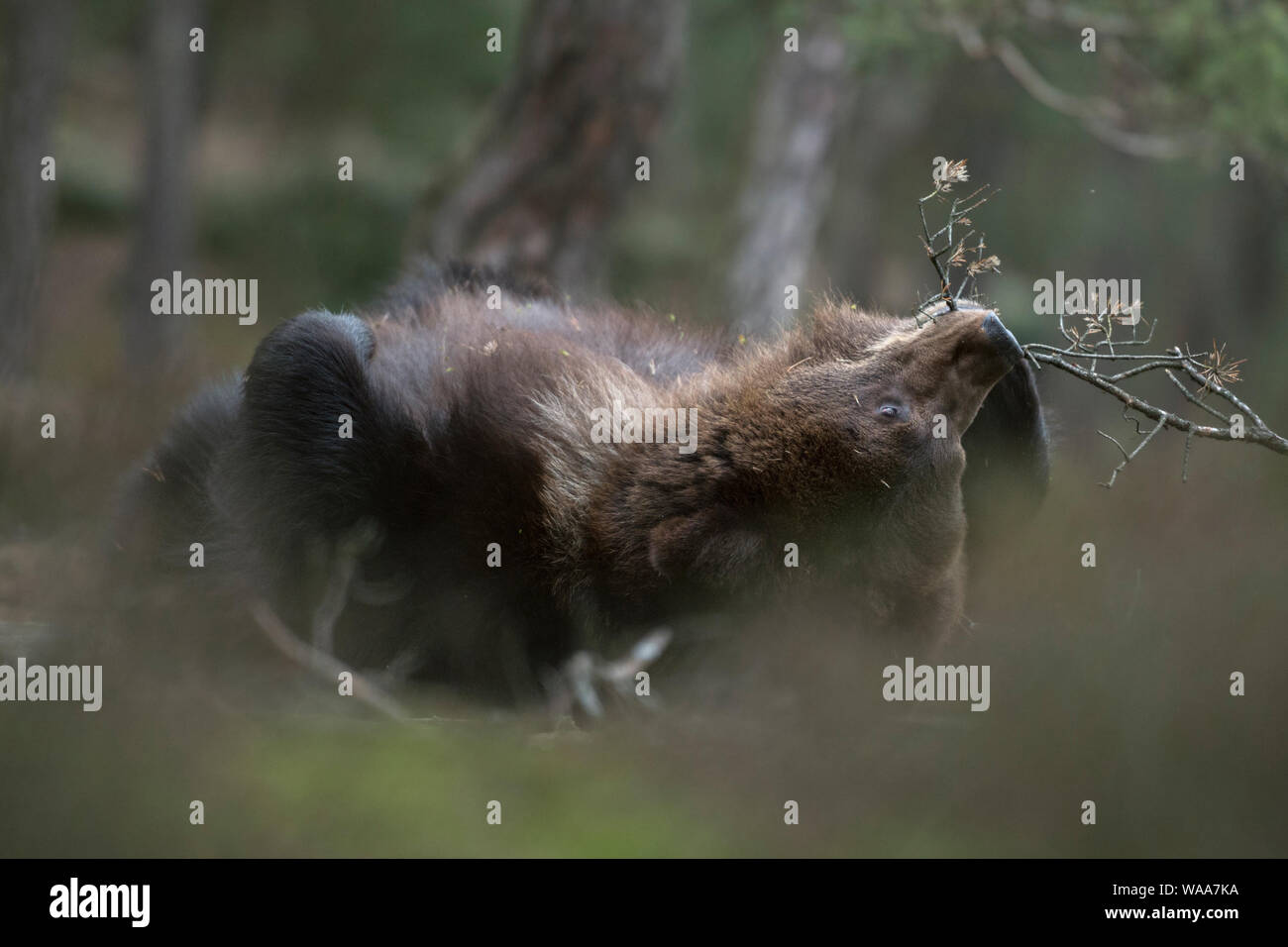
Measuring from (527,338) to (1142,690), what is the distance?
3775 millimetres

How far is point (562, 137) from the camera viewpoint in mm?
10125

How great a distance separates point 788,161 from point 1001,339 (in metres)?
9.49

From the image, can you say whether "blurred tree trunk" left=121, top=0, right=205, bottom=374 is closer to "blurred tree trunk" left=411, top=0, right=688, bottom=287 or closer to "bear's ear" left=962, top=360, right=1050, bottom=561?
"blurred tree trunk" left=411, top=0, right=688, bottom=287

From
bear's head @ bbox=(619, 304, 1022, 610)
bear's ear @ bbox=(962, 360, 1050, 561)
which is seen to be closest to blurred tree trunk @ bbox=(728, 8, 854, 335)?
bear's ear @ bbox=(962, 360, 1050, 561)

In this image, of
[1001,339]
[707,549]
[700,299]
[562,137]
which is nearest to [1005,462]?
[1001,339]

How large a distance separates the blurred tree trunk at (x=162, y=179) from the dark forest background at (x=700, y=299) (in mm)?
71

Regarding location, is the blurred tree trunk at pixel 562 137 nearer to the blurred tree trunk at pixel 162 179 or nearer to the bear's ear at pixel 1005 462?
the bear's ear at pixel 1005 462

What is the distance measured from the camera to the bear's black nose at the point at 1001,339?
4.49 meters

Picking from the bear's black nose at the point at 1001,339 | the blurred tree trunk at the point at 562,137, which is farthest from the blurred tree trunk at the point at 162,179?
the bear's black nose at the point at 1001,339

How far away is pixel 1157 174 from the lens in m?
23.4

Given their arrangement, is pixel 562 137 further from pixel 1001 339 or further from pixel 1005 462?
pixel 1001 339

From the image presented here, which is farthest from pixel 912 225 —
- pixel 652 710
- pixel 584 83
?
pixel 652 710

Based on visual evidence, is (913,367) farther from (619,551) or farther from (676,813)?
(676,813)

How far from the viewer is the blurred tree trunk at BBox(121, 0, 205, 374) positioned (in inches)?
745
